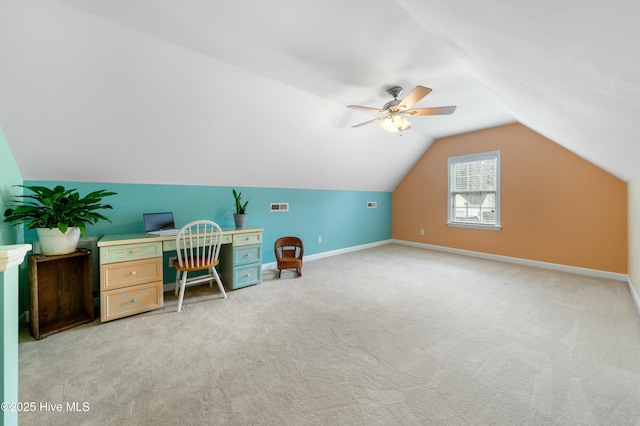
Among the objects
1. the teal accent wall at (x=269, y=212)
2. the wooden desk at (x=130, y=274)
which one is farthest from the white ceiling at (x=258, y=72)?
the wooden desk at (x=130, y=274)

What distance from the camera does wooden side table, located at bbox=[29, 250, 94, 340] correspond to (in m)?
2.04

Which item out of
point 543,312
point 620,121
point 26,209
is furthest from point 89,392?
point 543,312

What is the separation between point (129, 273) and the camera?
2.42 m

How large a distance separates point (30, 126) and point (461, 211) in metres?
6.53

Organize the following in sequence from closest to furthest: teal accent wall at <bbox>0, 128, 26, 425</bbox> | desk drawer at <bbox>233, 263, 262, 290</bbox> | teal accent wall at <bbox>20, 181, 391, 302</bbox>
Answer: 1. teal accent wall at <bbox>0, 128, 26, 425</bbox>
2. teal accent wall at <bbox>20, 181, 391, 302</bbox>
3. desk drawer at <bbox>233, 263, 262, 290</bbox>

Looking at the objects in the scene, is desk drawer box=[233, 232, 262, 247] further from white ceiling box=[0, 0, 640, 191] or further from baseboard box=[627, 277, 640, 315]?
baseboard box=[627, 277, 640, 315]

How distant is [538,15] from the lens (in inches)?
33.4

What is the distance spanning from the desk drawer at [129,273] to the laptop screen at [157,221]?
1.67ft

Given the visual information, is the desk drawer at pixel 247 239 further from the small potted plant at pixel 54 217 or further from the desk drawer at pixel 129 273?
the small potted plant at pixel 54 217

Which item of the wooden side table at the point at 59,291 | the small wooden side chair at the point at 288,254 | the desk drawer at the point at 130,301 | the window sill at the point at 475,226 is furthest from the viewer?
the window sill at the point at 475,226

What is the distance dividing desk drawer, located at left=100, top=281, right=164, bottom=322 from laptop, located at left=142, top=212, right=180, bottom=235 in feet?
2.02

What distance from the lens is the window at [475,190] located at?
4.66 metres

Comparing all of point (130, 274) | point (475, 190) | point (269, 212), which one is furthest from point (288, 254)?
point (475, 190)

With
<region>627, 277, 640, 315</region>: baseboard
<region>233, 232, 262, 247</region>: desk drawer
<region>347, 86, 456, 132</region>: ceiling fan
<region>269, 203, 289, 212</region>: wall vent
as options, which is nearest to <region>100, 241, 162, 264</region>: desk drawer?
<region>233, 232, 262, 247</region>: desk drawer
